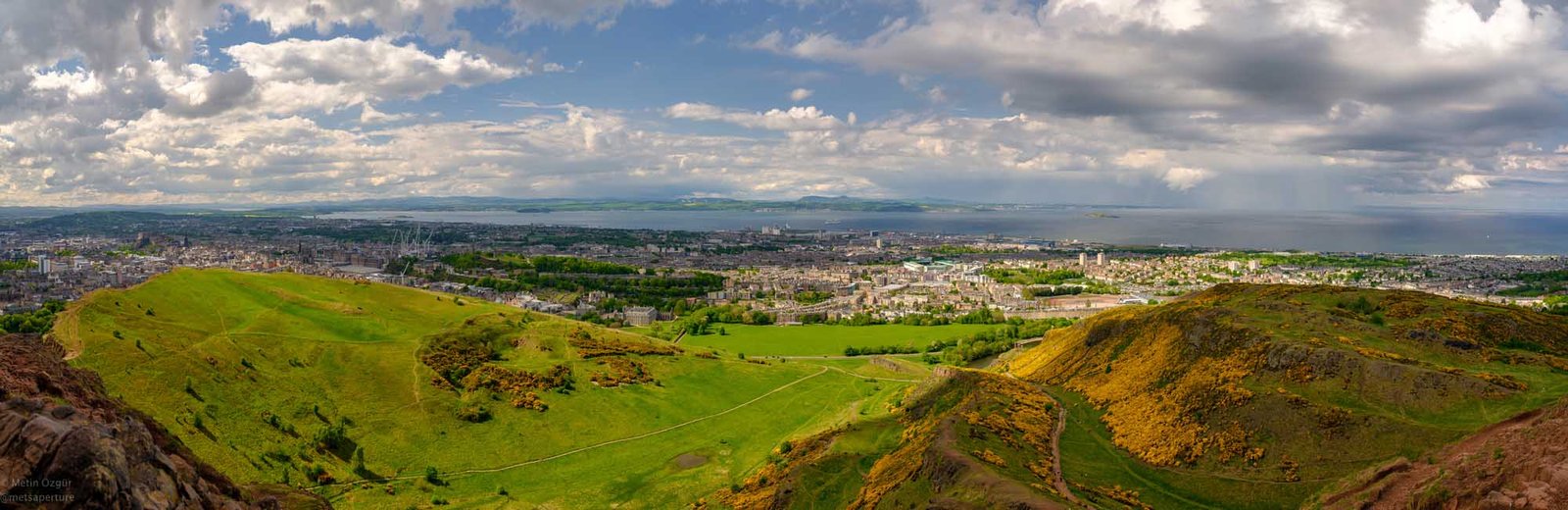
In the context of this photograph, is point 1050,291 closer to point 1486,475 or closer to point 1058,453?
point 1058,453

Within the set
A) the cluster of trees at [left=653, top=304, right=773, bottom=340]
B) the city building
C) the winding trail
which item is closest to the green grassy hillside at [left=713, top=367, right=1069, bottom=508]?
the winding trail

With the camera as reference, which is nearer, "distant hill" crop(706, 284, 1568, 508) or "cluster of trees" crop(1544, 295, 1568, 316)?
"distant hill" crop(706, 284, 1568, 508)

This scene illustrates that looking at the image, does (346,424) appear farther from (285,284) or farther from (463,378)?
(285,284)

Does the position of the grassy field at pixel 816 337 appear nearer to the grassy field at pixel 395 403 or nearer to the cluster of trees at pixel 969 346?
the cluster of trees at pixel 969 346

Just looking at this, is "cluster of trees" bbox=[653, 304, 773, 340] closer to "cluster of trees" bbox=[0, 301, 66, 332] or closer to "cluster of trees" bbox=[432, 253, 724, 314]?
"cluster of trees" bbox=[432, 253, 724, 314]

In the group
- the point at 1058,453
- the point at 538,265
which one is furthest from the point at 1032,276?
the point at 1058,453

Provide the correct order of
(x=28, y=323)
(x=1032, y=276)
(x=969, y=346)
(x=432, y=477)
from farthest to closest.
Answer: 1. (x=1032, y=276)
2. (x=969, y=346)
3. (x=28, y=323)
4. (x=432, y=477)

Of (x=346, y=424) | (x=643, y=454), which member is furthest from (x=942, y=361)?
(x=346, y=424)
